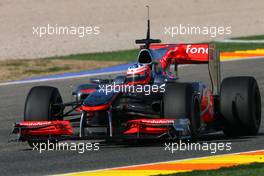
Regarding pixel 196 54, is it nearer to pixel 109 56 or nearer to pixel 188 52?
pixel 188 52

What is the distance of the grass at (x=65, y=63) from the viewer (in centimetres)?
2412

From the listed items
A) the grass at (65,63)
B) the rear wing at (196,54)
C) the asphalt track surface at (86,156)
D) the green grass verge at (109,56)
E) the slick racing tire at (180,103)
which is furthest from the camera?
the green grass verge at (109,56)

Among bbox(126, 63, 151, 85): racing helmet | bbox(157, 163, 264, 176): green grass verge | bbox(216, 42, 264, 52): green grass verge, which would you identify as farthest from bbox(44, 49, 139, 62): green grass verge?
bbox(157, 163, 264, 176): green grass verge

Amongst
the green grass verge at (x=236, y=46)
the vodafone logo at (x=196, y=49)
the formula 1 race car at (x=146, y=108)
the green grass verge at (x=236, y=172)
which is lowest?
the green grass verge at (x=236, y=172)

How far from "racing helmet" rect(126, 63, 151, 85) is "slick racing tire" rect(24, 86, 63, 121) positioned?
1.04 m

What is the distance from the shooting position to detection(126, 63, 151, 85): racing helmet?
13242 millimetres

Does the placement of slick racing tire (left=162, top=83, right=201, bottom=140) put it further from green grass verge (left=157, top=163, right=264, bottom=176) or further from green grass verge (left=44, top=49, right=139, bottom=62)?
green grass verge (left=44, top=49, right=139, bottom=62)

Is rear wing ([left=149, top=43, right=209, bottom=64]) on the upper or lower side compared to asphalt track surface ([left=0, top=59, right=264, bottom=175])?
upper

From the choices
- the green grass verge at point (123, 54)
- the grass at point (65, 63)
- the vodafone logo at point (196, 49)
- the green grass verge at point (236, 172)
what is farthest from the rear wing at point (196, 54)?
the green grass verge at point (123, 54)

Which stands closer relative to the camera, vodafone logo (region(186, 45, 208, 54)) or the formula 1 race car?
the formula 1 race car

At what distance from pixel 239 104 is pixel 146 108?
1323 mm

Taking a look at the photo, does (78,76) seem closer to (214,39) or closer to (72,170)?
(214,39)

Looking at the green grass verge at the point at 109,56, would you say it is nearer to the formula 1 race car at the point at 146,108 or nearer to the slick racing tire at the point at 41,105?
the formula 1 race car at the point at 146,108

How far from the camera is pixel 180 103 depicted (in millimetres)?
12250
